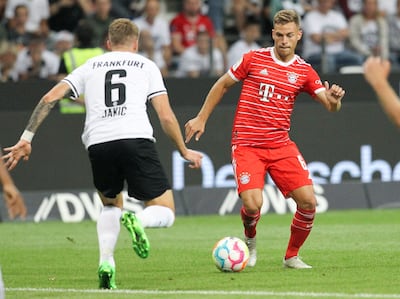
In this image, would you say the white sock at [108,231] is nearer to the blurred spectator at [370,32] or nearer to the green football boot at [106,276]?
the green football boot at [106,276]

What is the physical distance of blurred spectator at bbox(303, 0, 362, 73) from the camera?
2042 cm

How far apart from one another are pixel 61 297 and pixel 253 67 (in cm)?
329

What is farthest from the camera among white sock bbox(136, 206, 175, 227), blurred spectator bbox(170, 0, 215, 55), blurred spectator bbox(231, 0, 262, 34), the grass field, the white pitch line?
blurred spectator bbox(231, 0, 262, 34)

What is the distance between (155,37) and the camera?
2056cm

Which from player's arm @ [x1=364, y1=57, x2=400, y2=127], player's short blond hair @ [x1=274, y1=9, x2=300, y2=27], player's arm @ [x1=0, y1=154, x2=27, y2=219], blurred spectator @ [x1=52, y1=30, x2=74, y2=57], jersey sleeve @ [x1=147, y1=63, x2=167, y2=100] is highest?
player's arm @ [x1=364, y1=57, x2=400, y2=127]

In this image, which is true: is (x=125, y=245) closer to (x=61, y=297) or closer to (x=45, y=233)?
(x=45, y=233)

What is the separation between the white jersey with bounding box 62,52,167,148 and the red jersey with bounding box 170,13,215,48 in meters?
10.7

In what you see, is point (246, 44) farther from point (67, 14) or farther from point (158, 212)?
point (158, 212)

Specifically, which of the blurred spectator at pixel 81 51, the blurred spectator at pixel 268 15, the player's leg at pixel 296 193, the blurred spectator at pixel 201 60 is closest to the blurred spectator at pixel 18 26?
the blurred spectator at pixel 201 60

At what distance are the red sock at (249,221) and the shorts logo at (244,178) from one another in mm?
276

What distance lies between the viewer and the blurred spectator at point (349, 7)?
22344 millimetres

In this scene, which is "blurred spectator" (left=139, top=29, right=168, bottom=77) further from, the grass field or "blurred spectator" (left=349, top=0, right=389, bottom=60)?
"blurred spectator" (left=349, top=0, right=389, bottom=60)

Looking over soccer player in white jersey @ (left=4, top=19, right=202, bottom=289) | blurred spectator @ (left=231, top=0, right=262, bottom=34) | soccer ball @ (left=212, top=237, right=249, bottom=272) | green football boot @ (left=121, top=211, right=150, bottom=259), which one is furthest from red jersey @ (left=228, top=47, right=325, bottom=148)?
blurred spectator @ (left=231, top=0, right=262, bottom=34)

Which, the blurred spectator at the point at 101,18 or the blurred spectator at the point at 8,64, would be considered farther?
the blurred spectator at the point at 101,18
